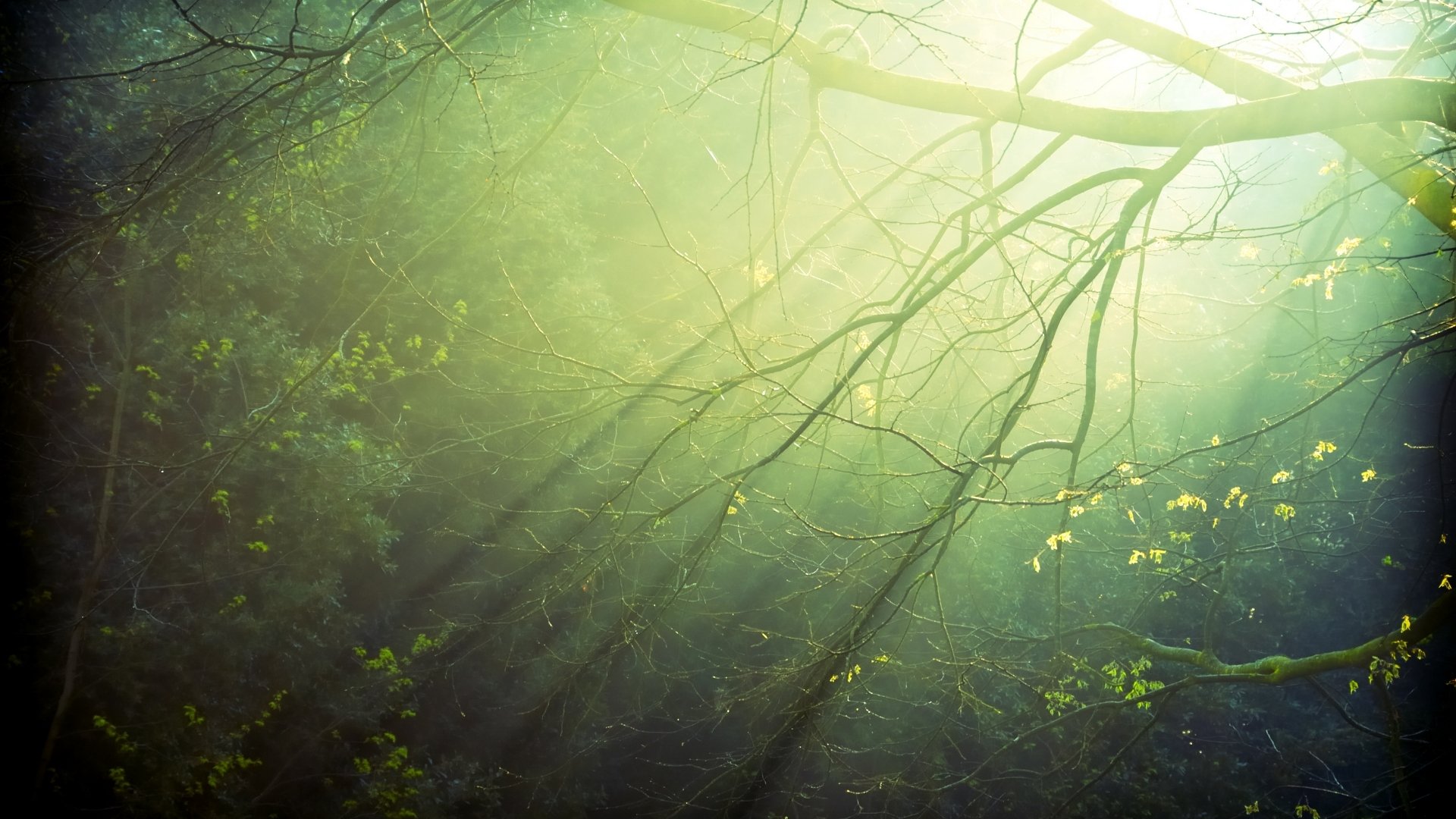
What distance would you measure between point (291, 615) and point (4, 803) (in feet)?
6.50

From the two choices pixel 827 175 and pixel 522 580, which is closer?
pixel 522 580

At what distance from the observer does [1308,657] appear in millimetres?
3039

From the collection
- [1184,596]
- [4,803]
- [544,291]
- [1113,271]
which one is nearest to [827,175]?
[544,291]

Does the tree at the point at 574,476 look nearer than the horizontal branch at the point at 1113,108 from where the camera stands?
No

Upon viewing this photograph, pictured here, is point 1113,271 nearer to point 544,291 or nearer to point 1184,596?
point 544,291

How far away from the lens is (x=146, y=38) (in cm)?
562

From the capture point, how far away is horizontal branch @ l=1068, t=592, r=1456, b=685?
2.76 meters

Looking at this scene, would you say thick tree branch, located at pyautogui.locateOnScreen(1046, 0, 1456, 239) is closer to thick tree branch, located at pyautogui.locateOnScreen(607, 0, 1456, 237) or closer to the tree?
thick tree branch, located at pyautogui.locateOnScreen(607, 0, 1456, 237)

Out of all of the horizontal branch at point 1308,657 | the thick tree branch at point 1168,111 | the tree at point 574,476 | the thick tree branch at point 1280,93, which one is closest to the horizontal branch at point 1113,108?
the thick tree branch at point 1168,111

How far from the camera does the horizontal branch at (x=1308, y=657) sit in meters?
2.76

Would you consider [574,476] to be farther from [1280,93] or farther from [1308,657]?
[1280,93]

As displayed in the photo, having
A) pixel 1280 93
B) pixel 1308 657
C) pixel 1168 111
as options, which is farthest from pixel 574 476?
pixel 1280 93

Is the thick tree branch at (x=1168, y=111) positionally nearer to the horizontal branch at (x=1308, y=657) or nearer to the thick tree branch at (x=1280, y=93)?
the thick tree branch at (x=1280, y=93)

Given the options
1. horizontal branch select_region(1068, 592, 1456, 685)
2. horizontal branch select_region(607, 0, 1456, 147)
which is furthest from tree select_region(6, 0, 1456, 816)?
horizontal branch select_region(607, 0, 1456, 147)
